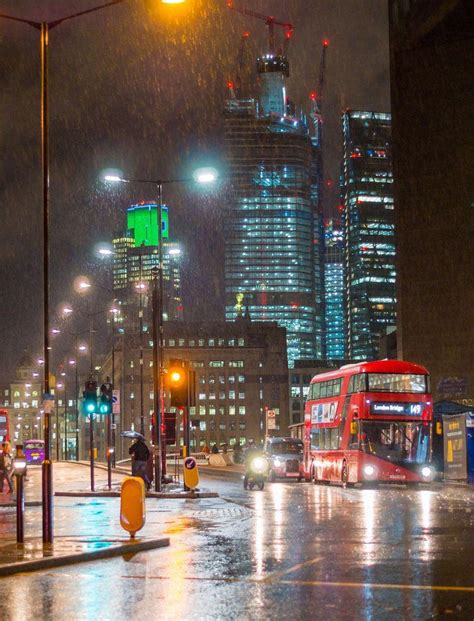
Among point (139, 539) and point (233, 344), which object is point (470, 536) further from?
point (233, 344)

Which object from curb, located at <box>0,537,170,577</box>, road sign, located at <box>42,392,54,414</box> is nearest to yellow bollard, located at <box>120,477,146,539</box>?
curb, located at <box>0,537,170,577</box>

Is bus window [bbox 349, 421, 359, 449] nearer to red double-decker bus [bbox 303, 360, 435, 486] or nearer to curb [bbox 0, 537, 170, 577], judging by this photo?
red double-decker bus [bbox 303, 360, 435, 486]

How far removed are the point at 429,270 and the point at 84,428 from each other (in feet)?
242

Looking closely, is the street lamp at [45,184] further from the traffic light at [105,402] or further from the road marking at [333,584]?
the traffic light at [105,402]

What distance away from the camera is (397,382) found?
35.6 meters

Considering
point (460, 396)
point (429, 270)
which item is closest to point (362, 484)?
point (460, 396)

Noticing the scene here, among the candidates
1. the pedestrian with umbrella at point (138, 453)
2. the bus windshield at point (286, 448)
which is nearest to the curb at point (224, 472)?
the bus windshield at point (286, 448)

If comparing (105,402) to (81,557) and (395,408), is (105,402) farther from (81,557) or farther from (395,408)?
(81,557)

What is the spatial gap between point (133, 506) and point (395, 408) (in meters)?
22.1

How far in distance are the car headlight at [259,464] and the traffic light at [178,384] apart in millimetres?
4969

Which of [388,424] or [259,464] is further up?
[388,424]

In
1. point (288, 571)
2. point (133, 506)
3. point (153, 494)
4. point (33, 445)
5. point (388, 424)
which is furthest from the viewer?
point (33, 445)

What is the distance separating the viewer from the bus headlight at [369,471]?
117 feet

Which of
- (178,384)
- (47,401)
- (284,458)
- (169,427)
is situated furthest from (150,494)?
(284,458)
